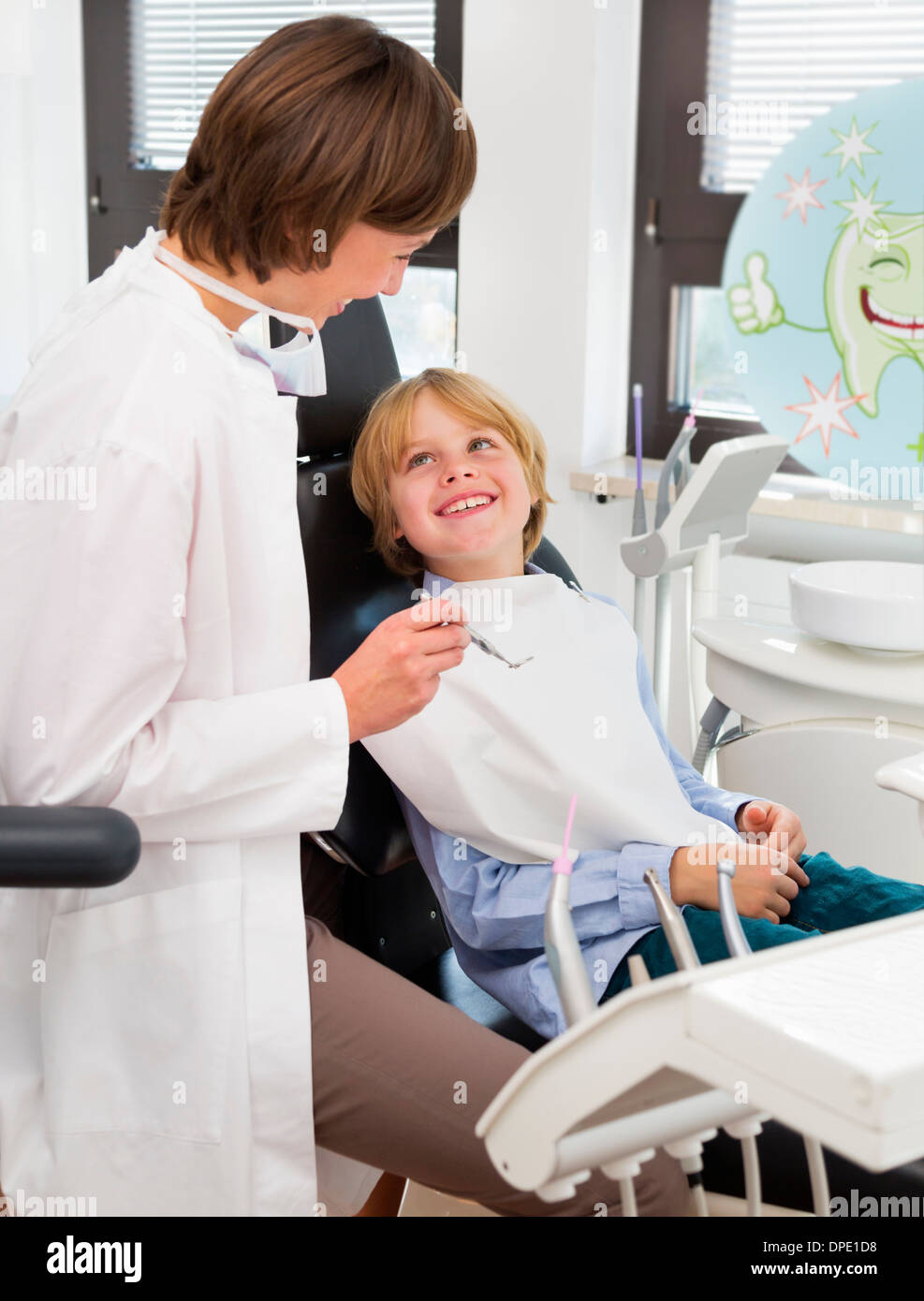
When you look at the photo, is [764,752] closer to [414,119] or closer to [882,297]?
[414,119]

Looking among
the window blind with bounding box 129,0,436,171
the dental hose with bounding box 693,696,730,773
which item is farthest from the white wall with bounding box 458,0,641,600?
the dental hose with bounding box 693,696,730,773

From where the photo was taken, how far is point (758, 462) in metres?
2.01

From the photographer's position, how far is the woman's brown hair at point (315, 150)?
3.33 feet

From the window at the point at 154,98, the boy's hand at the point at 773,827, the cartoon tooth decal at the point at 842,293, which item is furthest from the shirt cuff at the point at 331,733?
the window at the point at 154,98

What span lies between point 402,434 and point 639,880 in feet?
1.79

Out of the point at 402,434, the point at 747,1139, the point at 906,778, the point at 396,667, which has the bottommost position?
the point at 747,1139

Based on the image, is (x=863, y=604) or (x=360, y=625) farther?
(x=863, y=604)

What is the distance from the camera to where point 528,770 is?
54.8 inches

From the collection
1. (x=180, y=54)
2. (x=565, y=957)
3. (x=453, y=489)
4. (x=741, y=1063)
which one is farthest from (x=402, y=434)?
(x=180, y=54)

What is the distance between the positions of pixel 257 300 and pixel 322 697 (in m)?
0.34

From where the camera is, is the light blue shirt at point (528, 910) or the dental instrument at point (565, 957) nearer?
the dental instrument at point (565, 957)

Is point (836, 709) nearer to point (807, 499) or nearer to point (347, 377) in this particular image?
point (347, 377)

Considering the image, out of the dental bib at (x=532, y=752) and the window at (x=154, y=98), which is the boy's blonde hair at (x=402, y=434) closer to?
the dental bib at (x=532, y=752)

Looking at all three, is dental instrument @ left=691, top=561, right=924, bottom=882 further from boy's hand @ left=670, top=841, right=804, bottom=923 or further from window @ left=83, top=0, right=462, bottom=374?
window @ left=83, top=0, right=462, bottom=374
